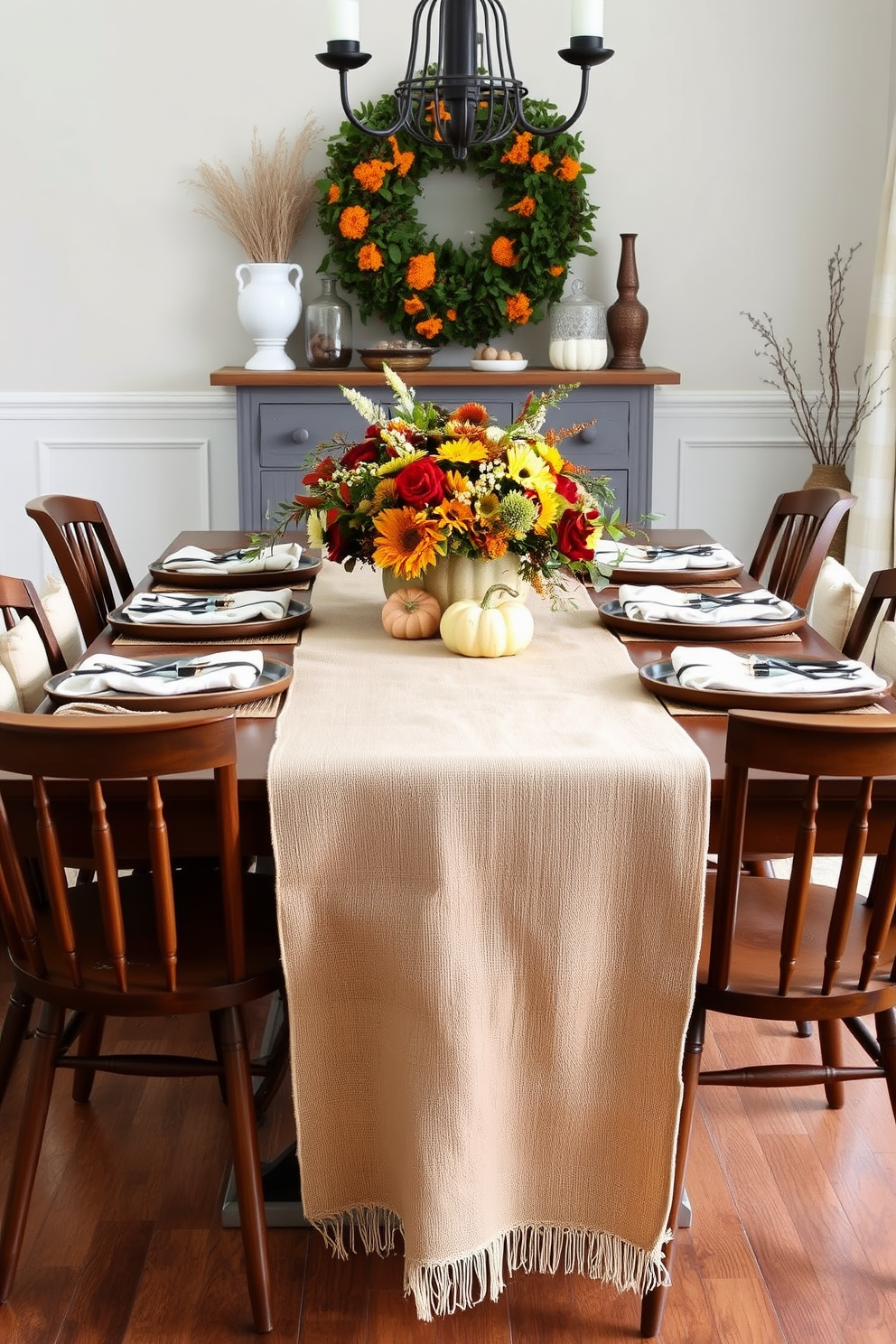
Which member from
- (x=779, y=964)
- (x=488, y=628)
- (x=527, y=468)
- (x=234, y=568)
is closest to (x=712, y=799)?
(x=779, y=964)

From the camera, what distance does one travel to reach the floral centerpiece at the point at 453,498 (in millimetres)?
2004

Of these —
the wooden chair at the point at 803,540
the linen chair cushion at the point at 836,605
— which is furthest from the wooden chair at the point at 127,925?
the wooden chair at the point at 803,540

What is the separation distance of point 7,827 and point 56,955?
9.4 inches

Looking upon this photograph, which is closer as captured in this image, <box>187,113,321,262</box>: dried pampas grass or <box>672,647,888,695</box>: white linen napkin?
<box>672,647,888,695</box>: white linen napkin

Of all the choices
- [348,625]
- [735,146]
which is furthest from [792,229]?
[348,625]

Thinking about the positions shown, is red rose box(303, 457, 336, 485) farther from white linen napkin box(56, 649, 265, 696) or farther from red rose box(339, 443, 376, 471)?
white linen napkin box(56, 649, 265, 696)

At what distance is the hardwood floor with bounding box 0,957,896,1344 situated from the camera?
5.65 feet

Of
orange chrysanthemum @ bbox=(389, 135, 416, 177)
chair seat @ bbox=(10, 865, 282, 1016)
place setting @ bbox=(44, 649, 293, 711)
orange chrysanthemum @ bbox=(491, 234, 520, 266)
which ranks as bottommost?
chair seat @ bbox=(10, 865, 282, 1016)

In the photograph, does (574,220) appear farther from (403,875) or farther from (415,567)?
(403,875)

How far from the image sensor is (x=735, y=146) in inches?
171

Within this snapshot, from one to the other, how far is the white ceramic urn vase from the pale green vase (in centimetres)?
219

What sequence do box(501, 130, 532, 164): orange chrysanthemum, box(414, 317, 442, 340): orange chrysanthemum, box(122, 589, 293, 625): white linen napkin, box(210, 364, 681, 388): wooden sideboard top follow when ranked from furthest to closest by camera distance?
box(414, 317, 442, 340): orange chrysanthemum < box(501, 130, 532, 164): orange chrysanthemum < box(210, 364, 681, 388): wooden sideboard top < box(122, 589, 293, 625): white linen napkin

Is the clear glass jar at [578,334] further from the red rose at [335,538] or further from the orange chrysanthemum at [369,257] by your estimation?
the red rose at [335,538]

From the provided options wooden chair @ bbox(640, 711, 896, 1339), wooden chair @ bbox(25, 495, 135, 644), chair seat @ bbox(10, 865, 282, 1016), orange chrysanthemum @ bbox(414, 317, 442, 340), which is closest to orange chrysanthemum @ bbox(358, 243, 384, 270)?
orange chrysanthemum @ bbox(414, 317, 442, 340)
